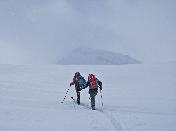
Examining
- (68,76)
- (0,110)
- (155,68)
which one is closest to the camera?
(0,110)

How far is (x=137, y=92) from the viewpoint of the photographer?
85.9 ft

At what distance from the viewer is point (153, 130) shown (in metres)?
11.8

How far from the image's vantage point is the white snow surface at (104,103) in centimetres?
1232

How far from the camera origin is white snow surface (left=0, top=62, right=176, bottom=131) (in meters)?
12.3

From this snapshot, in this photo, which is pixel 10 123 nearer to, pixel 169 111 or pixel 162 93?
pixel 169 111

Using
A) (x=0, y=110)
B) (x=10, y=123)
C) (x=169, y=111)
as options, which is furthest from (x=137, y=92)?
(x=10, y=123)

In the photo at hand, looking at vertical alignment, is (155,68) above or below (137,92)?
above

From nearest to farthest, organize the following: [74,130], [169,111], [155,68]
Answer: [74,130]
[169,111]
[155,68]

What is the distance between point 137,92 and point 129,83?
20.3ft

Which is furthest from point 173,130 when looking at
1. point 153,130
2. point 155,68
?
point 155,68

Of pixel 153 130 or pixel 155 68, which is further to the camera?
pixel 155 68

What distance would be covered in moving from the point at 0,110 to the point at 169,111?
25.9 feet

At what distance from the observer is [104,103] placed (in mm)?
20625

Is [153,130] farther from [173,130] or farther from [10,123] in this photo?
[10,123]
